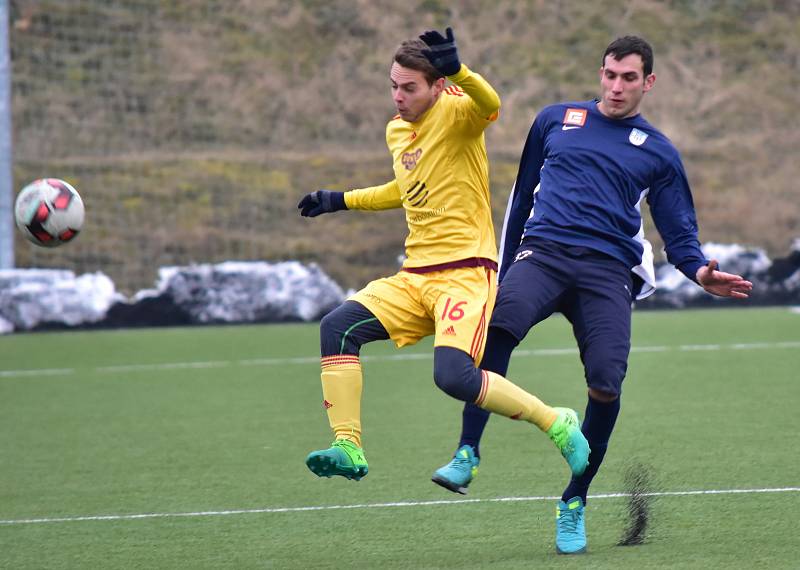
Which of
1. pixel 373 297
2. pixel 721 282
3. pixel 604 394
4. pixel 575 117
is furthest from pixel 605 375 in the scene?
pixel 575 117

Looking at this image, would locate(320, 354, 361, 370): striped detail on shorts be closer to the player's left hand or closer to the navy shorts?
the navy shorts

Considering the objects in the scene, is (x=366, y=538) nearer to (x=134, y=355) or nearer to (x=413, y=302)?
(x=413, y=302)

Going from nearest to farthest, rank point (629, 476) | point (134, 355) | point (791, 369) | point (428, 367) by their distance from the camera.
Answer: point (629, 476), point (791, 369), point (428, 367), point (134, 355)

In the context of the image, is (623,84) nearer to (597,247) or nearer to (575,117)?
(575,117)

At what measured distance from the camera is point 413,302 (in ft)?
17.8

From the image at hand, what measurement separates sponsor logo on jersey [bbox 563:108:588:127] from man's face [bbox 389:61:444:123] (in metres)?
0.54

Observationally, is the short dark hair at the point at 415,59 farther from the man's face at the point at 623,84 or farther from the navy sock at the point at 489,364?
the navy sock at the point at 489,364

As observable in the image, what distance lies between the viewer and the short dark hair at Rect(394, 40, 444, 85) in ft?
A: 17.5

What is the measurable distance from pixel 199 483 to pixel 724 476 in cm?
263

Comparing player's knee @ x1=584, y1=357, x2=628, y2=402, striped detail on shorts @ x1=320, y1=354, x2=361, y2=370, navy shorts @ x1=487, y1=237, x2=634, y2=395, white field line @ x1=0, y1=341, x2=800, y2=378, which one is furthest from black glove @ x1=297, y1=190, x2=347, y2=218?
white field line @ x1=0, y1=341, x2=800, y2=378

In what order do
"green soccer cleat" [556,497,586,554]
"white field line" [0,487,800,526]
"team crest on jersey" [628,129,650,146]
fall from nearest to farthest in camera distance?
"green soccer cleat" [556,497,586,554]
"team crest on jersey" [628,129,650,146]
"white field line" [0,487,800,526]

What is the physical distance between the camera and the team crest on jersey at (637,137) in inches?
211

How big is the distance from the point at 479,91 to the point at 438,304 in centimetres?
86

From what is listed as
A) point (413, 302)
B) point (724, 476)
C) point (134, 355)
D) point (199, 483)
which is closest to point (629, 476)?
point (724, 476)
